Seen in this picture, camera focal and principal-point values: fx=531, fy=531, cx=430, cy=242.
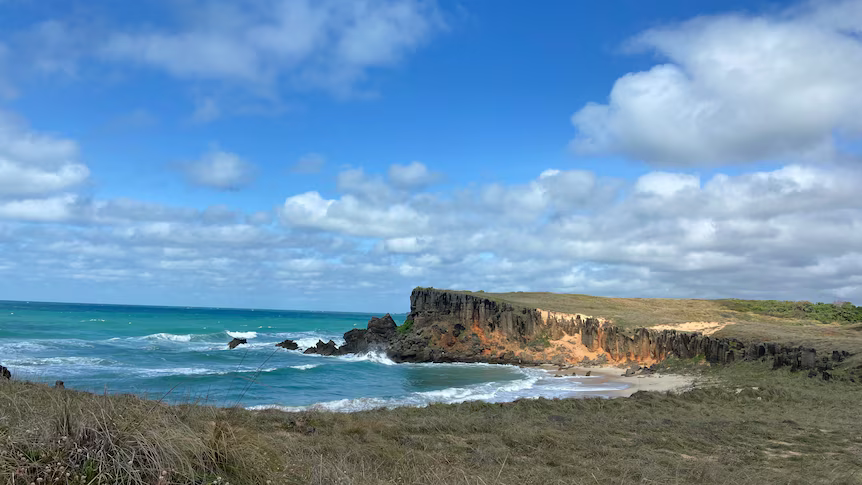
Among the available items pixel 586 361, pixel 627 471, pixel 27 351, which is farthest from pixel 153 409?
pixel 27 351

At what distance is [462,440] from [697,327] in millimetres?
27375

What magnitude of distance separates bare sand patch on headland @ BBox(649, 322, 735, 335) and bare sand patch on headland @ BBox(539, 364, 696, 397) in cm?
454

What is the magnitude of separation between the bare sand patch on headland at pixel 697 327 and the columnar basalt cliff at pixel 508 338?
157cm

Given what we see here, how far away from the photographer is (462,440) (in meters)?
10.2

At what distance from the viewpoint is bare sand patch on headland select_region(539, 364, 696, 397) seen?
70.8 ft

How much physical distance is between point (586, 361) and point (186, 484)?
32.7 m

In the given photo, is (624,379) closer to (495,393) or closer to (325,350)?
(495,393)

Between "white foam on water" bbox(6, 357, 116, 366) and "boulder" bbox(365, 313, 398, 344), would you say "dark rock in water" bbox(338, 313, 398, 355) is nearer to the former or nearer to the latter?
"boulder" bbox(365, 313, 398, 344)

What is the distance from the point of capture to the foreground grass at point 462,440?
4.41 metres

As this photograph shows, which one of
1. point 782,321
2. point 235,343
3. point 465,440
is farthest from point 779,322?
point 235,343

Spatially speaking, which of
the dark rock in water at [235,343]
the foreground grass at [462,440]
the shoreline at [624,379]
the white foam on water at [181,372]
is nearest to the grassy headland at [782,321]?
the shoreline at [624,379]

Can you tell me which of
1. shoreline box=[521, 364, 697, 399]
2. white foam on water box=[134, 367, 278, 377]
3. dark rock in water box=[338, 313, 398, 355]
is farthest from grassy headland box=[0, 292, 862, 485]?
dark rock in water box=[338, 313, 398, 355]

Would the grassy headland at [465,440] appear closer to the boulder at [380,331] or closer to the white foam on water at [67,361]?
the white foam on water at [67,361]

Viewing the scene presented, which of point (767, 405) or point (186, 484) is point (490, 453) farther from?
point (767, 405)
